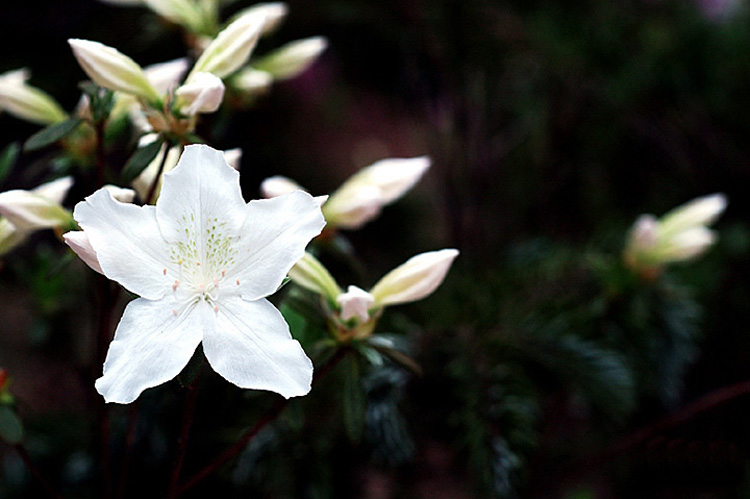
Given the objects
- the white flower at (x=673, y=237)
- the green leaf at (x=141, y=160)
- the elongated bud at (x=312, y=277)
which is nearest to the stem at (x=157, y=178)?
the green leaf at (x=141, y=160)

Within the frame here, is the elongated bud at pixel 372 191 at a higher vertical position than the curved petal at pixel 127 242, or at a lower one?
lower

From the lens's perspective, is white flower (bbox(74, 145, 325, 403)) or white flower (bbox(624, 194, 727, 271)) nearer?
white flower (bbox(74, 145, 325, 403))

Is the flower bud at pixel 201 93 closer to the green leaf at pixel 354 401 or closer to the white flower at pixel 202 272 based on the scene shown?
the white flower at pixel 202 272

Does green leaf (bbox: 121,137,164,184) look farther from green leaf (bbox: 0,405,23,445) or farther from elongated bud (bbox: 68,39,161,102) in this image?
green leaf (bbox: 0,405,23,445)

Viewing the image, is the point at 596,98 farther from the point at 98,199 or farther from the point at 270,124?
the point at 98,199

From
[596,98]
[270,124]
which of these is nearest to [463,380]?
[596,98]

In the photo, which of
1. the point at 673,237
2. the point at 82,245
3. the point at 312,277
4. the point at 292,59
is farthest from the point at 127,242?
the point at 673,237

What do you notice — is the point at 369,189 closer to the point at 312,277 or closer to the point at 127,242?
the point at 312,277

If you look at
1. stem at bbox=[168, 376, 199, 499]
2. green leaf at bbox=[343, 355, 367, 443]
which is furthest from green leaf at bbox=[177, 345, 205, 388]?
green leaf at bbox=[343, 355, 367, 443]
